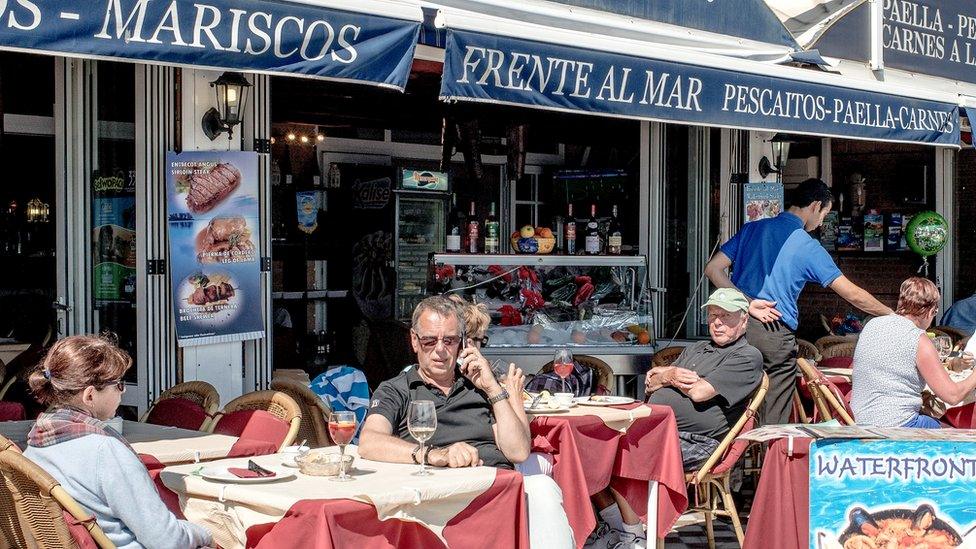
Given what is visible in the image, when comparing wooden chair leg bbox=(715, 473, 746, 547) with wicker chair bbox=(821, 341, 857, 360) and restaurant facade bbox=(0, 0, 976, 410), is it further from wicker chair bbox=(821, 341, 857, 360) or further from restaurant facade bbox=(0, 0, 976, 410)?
wicker chair bbox=(821, 341, 857, 360)

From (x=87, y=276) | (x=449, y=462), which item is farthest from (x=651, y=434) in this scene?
(x=87, y=276)

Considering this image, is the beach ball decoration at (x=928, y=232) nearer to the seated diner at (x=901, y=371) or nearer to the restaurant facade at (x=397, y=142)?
the restaurant facade at (x=397, y=142)

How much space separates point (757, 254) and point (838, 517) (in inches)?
109

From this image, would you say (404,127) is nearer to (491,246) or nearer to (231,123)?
(491,246)

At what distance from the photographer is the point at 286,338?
11.4 meters

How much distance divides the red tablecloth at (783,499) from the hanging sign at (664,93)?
1.98 meters

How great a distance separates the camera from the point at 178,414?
17.7 ft

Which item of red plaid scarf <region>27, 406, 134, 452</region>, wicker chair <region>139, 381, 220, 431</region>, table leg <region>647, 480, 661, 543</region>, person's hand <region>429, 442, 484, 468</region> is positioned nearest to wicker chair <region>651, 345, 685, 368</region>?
table leg <region>647, 480, 661, 543</region>

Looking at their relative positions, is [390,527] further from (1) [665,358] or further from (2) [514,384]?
(1) [665,358]

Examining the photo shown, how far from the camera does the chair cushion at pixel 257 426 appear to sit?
4.75 meters

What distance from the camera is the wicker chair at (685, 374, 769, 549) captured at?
5609 millimetres

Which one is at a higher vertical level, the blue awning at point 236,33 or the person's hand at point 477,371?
the blue awning at point 236,33

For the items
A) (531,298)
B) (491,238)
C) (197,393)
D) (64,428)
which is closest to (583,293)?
(531,298)

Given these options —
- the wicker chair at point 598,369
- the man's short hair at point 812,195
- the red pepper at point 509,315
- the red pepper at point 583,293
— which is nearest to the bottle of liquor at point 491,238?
the red pepper at point 509,315
